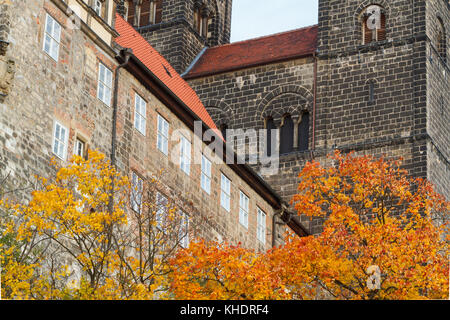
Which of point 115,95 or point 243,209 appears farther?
point 243,209

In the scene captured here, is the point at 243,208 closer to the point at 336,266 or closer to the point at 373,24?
the point at 336,266

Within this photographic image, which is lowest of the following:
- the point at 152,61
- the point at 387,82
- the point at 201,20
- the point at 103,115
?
the point at 103,115

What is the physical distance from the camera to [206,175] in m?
40.2

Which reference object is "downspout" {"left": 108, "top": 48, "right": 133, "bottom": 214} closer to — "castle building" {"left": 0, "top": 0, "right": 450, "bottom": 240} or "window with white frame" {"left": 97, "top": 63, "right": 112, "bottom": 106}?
"castle building" {"left": 0, "top": 0, "right": 450, "bottom": 240}

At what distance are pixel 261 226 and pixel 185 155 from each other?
22.7 ft

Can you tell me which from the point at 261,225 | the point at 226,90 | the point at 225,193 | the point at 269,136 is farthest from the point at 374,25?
the point at 225,193

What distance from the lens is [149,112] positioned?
122 feet

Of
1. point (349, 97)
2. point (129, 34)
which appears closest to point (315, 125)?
point (349, 97)

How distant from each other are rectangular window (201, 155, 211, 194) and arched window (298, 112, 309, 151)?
14464 millimetres

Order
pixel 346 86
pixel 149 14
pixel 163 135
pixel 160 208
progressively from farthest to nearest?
pixel 149 14 < pixel 346 86 < pixel 163 135 < pixel 160 208

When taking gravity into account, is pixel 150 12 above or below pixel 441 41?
above

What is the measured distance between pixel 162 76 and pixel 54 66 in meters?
11.0

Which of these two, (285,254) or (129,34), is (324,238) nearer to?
(285,254)

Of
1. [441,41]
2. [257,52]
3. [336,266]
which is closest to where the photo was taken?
[336,266]
